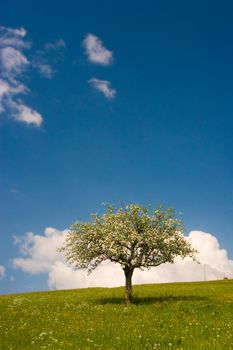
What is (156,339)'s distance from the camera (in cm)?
1989

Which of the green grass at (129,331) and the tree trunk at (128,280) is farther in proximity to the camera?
the tree trunk at (128,280)

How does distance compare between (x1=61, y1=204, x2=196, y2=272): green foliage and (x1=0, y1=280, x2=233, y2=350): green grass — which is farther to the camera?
(x1=61, y1=204, x2=196, y2=272): green foliage

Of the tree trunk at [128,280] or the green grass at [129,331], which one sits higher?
the tree trunk at [128,280]

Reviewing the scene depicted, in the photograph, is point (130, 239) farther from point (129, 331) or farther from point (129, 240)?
point (129, 331)

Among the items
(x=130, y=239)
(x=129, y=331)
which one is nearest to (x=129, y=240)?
(x=130, y=239)

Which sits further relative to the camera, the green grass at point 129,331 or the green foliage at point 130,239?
the green foliage at point 130,239

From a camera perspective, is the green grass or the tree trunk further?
the tree trunk

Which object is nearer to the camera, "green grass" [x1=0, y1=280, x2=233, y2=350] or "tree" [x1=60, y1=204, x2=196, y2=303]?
"green grass" [x1=0, y1=280, x2=233, y2=350]

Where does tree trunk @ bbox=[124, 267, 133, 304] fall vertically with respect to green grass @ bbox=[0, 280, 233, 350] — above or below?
above

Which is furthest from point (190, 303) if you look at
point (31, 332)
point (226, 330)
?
point (31, 332)

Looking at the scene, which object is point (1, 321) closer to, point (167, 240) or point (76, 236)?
point (76, 236)

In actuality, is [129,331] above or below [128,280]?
below

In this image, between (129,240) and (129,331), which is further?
(129,240)

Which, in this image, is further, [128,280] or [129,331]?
[128,280]
